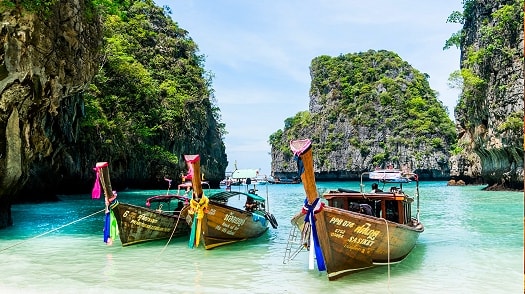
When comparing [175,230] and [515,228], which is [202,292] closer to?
[175,230]

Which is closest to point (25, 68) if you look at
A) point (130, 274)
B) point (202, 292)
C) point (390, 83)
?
point (130, 274)

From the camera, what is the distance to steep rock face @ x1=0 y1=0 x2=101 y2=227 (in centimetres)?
1206

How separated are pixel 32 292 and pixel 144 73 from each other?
33.5 m

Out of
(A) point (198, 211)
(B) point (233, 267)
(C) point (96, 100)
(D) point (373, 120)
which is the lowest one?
(B) point (233, 267)

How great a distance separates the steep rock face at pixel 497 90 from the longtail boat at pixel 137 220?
89.3 feet

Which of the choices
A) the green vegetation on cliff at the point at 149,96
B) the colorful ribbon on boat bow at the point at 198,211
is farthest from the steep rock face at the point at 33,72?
the green vegetation on cliff at the point at 149,96

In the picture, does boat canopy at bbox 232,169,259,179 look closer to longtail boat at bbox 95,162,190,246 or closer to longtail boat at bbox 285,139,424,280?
longtail boat at bbox 95,162,190,246

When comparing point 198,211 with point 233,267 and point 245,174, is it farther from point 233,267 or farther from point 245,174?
point 245,174

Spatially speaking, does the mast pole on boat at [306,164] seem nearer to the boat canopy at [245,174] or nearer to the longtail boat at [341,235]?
the longtail boat at [341,235]

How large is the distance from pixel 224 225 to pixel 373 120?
2813 inches

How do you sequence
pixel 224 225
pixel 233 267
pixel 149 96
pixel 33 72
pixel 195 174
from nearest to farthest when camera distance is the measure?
1. pixel 233 267
2. pixel 195 174
3. pixel 224 225
4. pixel 33 72
5. pixel 149 96

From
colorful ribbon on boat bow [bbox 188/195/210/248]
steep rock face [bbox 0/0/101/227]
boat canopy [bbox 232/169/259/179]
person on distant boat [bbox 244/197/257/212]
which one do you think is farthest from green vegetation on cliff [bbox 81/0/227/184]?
colorful ribbon on boat bow [bbox 188/195/210/248]

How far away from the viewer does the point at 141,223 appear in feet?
37.7

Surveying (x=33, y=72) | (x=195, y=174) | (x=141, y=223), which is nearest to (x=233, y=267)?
(x=195, y=174)
